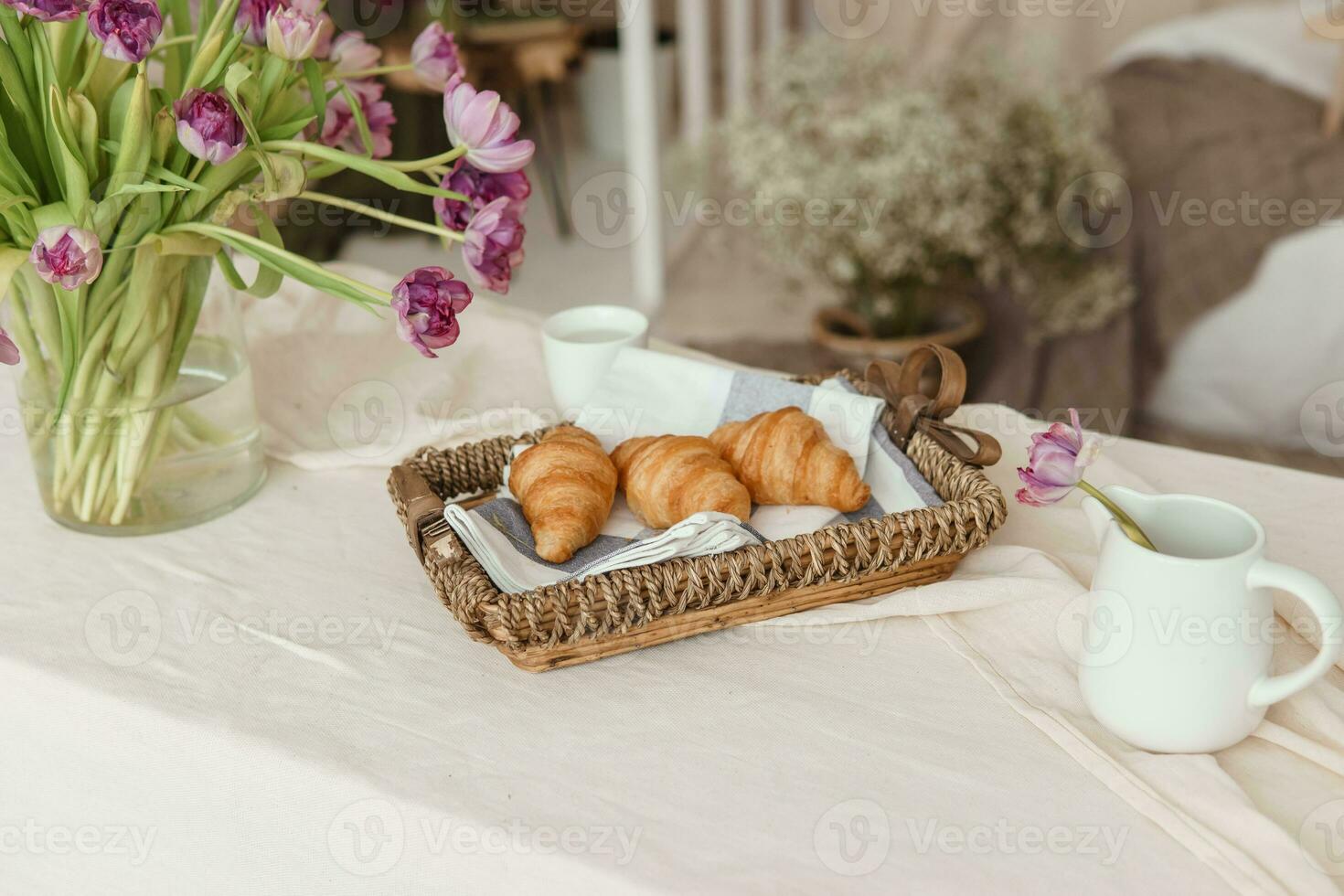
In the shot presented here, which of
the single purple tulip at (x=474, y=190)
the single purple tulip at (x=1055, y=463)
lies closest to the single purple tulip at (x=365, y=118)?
the single purple tulip at (x=474, y=190)

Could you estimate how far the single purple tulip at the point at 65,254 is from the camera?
2.26 ft

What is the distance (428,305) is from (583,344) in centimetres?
23

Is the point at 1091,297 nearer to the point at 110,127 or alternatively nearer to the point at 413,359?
the point at 413,359

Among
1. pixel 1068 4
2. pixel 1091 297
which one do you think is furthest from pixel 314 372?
pixel 1068 4

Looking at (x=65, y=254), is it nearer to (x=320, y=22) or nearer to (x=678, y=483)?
(x=320, y=22)

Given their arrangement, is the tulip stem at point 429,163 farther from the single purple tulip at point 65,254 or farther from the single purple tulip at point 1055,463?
the single purple tulip at point 1055,463

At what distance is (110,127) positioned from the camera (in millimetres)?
790

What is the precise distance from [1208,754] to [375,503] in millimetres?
609

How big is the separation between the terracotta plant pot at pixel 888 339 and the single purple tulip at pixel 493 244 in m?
1.50

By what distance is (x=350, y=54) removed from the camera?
0.90 meters

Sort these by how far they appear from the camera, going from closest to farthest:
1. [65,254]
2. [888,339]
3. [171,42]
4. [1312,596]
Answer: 1. [1312,596]
2. [65,254]
3. [171,42]
4. [888,339]

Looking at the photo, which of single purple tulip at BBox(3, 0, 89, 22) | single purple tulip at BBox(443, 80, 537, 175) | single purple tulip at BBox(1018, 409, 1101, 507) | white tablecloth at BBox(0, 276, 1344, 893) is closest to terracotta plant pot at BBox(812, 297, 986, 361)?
white tablecloth at BBox(0, 276, 1344, 893)

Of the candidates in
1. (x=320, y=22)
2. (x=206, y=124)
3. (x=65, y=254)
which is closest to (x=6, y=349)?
(x=65, y=254)

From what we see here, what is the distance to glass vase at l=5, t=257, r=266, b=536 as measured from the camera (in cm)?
81
